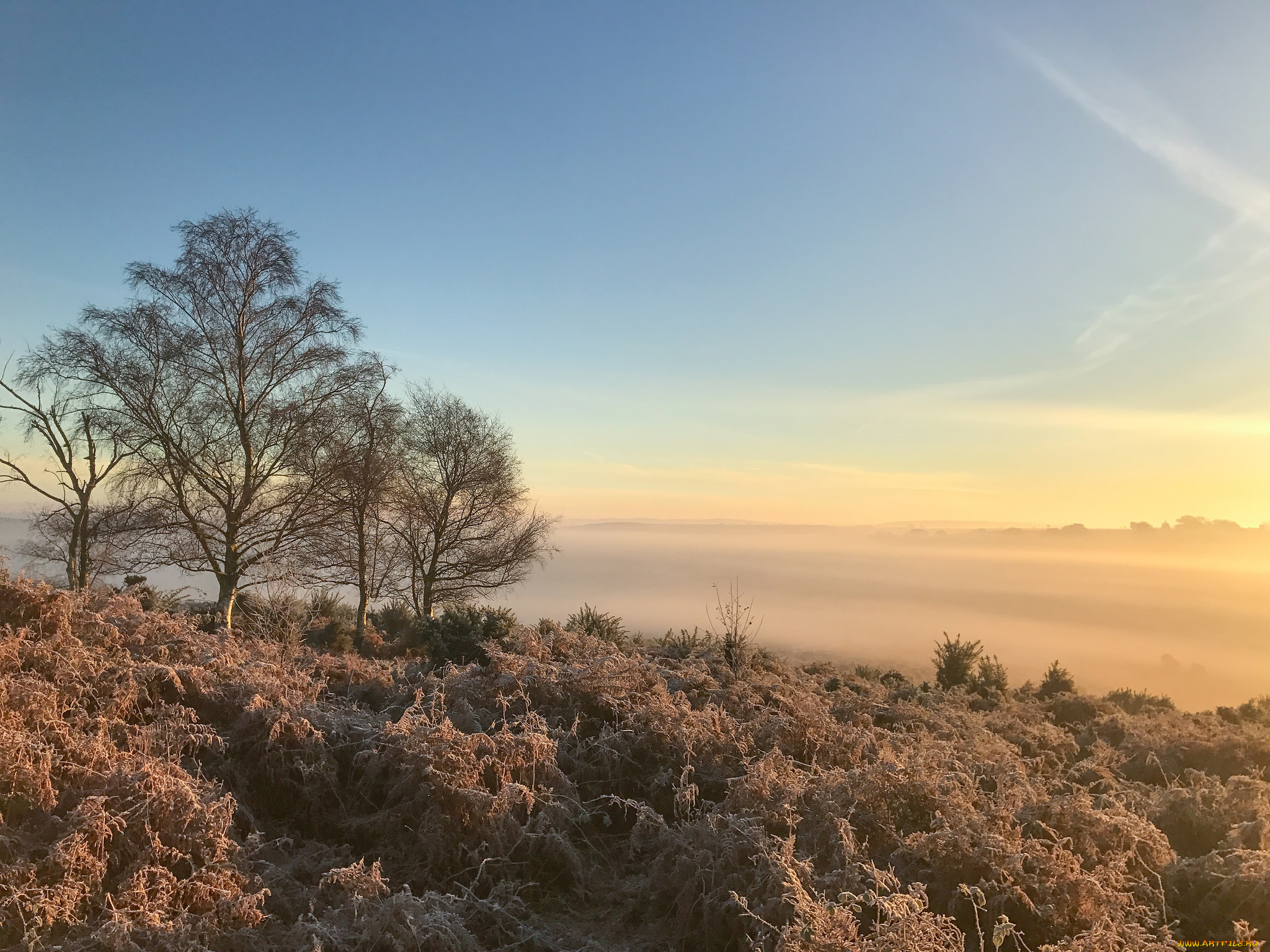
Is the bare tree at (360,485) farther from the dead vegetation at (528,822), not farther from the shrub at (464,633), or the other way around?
the dead vegetation at (528,822)

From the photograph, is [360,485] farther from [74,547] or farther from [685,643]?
[685,643]

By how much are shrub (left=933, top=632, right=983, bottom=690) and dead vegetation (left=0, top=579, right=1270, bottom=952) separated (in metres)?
8.88

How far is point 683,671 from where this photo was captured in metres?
10.2

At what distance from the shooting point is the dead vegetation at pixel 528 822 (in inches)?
171

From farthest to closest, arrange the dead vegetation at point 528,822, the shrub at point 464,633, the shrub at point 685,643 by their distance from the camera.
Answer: the shrub at point 685,643 < the shrub at point 464,633 < the dead vegetation at point 528,822

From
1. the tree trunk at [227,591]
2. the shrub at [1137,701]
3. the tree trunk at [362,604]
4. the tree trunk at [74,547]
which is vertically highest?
the tree trunk at [74,547]

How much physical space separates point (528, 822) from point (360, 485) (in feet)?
55.4

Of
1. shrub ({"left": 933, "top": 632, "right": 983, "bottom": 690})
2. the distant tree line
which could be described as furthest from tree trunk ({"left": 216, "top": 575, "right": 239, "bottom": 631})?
shrub ({"left": 933, "top": 632, "right": 983, "bottom": 690})

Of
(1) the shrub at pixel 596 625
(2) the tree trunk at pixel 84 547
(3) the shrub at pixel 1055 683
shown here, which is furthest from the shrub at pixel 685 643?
(2) the tree trunk at pixel 84 547

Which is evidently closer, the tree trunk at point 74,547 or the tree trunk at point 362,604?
A: the tree trunk at point 74,547

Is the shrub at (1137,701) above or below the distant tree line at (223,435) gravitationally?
below

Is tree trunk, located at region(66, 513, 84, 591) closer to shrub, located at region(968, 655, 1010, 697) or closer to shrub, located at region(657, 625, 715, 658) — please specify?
shrub, located at region(657, 625, 715, 658)

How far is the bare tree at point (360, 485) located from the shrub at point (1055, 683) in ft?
55.1

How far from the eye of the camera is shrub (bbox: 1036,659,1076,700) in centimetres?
1655
